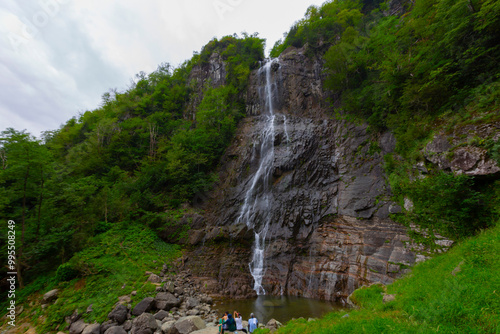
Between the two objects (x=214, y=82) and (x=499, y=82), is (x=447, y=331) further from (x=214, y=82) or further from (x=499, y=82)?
(x=214, y=82)

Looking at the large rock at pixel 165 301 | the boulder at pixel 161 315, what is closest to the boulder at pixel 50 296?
the large rock at pixel 165 301

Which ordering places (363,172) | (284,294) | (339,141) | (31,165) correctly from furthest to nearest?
(339,141)
(363,172)
(284,294)
(31,165)

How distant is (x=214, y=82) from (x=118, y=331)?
34539mm

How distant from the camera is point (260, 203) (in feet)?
62.4

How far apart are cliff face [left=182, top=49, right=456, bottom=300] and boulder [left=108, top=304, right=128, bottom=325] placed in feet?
19.0

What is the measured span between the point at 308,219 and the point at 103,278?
14917 mm

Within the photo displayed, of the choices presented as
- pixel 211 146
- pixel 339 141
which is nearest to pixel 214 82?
pixel 211 146

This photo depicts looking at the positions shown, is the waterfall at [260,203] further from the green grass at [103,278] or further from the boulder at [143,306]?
the boulder at [143,306]

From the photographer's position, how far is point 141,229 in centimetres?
1819

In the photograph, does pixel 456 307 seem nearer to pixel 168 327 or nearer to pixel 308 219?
pixel 168 327

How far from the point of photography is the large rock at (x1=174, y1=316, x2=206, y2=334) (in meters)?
8.76

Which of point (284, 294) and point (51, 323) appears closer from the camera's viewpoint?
point (51, 323)

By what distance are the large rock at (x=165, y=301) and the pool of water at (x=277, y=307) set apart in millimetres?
2599

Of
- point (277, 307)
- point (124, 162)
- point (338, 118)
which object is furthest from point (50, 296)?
point (338, 118)
